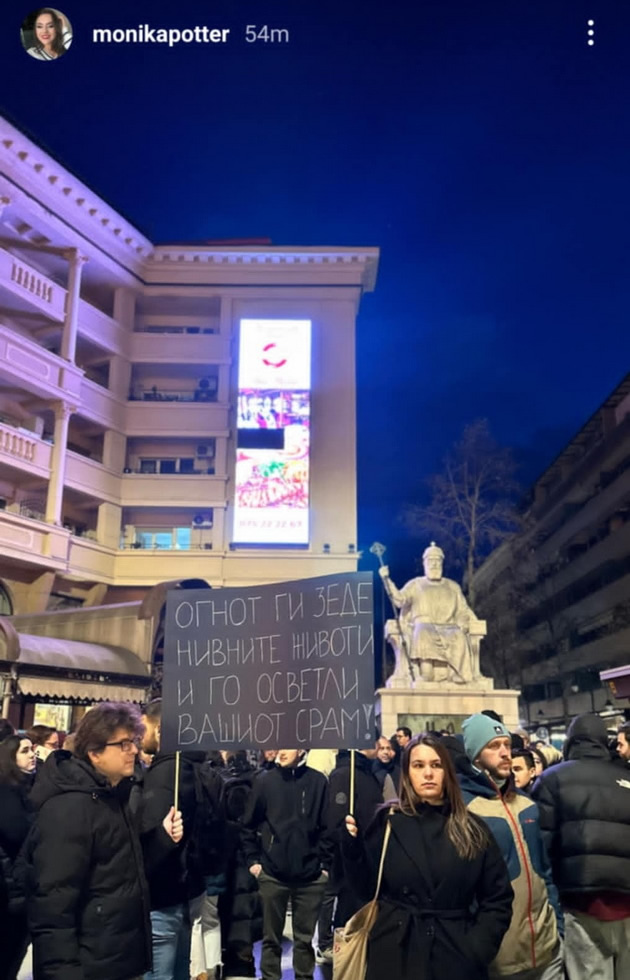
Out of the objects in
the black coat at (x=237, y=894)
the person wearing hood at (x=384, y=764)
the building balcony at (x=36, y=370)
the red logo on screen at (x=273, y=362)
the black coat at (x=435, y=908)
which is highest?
the red logo on screen at (x=273, y=362)

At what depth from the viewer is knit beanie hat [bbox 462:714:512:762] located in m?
4.27

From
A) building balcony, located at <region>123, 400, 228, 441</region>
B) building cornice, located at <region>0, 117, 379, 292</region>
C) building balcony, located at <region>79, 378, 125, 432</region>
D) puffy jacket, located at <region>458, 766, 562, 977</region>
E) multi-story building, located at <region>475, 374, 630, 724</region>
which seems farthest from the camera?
multi-story building, located at <region>475, 374, 630, 724</region>

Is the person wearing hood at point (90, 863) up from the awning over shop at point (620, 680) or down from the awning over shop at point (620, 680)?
down

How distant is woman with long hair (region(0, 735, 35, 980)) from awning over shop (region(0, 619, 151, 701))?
13.3m

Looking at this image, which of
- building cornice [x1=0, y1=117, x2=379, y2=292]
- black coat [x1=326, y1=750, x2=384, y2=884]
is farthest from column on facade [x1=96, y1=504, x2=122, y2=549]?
black coat [x1=326, y1=750, x2=384, y2=884]

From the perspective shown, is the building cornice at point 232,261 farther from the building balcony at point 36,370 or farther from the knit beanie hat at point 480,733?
the knit beanie hat at point 480,733

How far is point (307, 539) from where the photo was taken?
34.8 meters

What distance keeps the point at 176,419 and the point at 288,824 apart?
30.7 meters

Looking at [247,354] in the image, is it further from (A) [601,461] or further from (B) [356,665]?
(B) [356,665]

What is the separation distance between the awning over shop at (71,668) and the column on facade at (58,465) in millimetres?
8890

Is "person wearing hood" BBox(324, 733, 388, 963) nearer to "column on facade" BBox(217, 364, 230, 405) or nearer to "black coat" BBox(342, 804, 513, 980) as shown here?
"black coat" BBox(342, 804, 513, 980)

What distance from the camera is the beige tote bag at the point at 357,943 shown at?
324cm

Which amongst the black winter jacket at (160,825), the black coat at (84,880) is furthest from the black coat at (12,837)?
the black coat at (84,880)

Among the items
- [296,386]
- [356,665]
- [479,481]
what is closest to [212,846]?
[356,665]
